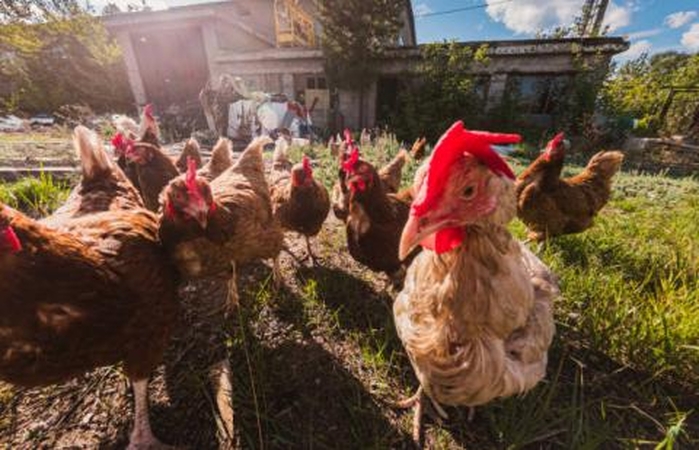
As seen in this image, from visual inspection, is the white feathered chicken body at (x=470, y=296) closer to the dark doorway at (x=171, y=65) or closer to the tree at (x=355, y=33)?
the tree at (x=355, y=33)

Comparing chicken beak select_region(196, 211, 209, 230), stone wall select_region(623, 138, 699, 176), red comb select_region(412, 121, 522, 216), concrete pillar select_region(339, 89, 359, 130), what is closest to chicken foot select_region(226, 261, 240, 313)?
chicken beak select_region(196, 211, 209, 230)

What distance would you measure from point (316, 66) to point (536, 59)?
361 inches

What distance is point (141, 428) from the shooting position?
1.35 m

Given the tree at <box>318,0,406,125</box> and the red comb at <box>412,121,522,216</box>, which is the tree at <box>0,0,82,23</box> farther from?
the red comb at <box>412,121,522,216</box>

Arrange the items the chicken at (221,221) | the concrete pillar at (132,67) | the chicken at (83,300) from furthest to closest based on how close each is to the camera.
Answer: the concrete pillar at (132,67), the chicken at (221,221), the chicken at (83,300)

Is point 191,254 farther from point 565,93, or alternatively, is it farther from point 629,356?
point 565,93

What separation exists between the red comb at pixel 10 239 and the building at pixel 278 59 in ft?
43.2

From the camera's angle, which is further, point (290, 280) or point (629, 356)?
point (290, 280)

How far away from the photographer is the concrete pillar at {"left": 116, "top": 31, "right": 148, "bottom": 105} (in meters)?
13.5

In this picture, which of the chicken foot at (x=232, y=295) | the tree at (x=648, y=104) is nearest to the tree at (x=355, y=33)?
the tree at (x=648, y=104)

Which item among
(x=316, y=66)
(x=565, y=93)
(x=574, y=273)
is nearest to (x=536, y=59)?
(x=565, y=93)

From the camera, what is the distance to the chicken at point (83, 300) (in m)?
0.99

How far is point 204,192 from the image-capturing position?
175 cm

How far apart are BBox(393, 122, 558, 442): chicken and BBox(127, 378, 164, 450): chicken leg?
139cm
